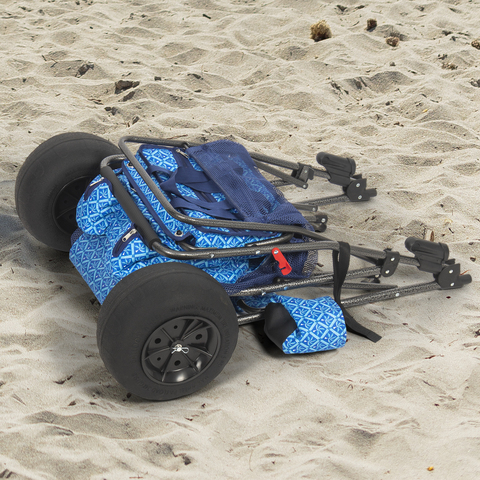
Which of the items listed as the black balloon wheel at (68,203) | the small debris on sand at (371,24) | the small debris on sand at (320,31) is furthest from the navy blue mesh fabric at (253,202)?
the small debris on sand at (371,24)

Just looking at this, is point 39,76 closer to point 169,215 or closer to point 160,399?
point 169,215

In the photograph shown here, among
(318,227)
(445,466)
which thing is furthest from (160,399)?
(318,227)

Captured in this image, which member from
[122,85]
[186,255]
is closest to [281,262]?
[186,255]

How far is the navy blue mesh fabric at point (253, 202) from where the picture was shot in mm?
2508

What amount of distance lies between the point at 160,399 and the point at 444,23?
17.7 feet

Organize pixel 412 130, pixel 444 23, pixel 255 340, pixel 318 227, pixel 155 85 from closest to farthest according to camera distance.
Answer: pixel 255 340
pixel 318 227
pixel 412 130
pixel 155 85
pixel 444 23

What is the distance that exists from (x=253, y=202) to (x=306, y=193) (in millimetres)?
1438

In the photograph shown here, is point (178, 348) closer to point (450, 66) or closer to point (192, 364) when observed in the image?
point (192, 364)

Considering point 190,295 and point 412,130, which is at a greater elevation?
point 190,295

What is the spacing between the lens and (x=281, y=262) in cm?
242

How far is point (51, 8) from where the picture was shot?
600 centimetres

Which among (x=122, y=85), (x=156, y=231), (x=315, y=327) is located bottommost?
(x=315, y=327)

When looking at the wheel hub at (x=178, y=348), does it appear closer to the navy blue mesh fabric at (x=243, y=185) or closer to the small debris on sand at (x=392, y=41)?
the navy blue mesh fabric at (x=243, y=185)

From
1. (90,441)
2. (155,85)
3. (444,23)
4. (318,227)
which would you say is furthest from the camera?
(444,23)
